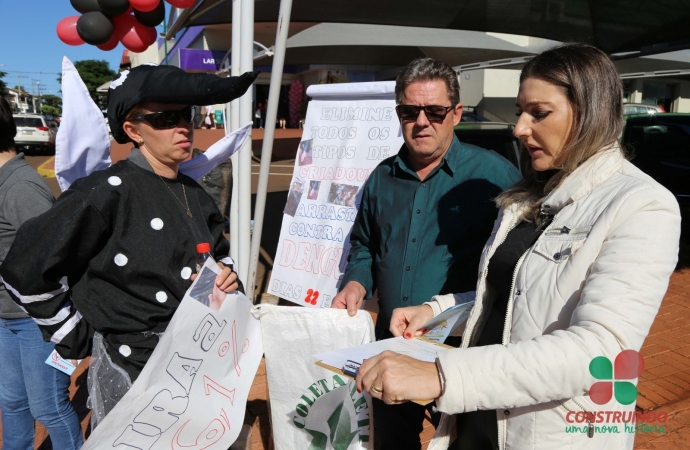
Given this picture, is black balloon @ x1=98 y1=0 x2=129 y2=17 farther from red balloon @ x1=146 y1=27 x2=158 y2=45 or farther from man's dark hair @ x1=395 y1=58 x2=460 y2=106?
man's dark hair @ x1=395 y1=58 x2=460 y2=106

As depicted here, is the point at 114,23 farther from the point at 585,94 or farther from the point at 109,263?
the point at 585,94

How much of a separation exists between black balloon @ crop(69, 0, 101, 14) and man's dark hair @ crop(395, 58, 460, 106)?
2757 millimetres

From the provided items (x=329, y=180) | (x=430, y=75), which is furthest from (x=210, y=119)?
(x=430, y=75)

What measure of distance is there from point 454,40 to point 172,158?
→ 40.4 feet

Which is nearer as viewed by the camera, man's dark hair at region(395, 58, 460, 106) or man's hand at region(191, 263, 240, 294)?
man's hand at region(191, 263, 240, 294)

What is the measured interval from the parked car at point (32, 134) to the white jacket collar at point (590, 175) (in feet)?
79.9

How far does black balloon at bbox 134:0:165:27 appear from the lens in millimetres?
3996

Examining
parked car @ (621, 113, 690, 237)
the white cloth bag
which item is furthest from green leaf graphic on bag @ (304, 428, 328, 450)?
parked car @ (621, 113, 690, 237)

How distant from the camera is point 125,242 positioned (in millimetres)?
1712

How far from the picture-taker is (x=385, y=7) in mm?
6633

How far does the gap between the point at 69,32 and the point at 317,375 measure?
11.9 ft

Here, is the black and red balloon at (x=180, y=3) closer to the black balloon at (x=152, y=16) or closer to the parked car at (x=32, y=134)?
the black balloon at (x=152, y=16)

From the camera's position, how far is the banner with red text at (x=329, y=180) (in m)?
3.88

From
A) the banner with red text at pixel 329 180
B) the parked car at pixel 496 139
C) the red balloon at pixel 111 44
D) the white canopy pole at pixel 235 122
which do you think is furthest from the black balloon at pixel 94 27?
the parked car at pixel 496 139
